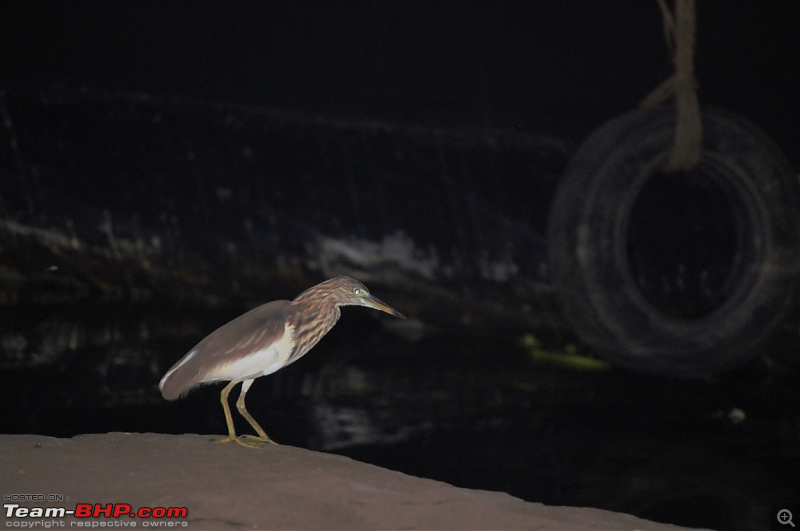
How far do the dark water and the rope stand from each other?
1237mm

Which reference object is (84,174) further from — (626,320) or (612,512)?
(612,512)

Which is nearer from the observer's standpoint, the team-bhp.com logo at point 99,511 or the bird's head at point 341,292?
the team-bhp.com logo at point 99,511

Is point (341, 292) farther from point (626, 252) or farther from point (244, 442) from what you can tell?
point (626, 252)

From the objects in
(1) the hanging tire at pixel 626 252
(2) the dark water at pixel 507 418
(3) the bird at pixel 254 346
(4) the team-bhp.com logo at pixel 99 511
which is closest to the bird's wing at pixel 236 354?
(3) the bird at pixel 254 346

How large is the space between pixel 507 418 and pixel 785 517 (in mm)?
1255

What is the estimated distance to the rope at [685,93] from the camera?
11.3 feet

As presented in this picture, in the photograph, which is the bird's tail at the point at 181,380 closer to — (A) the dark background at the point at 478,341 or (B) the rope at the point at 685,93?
(A) the dark background at the point at 478,341

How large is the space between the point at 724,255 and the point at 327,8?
3.57 m

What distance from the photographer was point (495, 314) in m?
5.40

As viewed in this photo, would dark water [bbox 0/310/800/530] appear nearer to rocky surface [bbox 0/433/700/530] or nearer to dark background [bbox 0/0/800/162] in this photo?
rocky surface [bbox 0/433/700/530]

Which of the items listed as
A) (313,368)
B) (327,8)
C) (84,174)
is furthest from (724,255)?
(84,174)

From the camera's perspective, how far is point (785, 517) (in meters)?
2.21

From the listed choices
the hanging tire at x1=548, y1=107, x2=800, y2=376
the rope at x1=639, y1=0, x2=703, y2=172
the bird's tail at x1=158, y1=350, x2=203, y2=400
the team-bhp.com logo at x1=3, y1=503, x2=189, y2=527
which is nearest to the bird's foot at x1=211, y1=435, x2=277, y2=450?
the bird's tail at x1=158, y1=350, x2=203, y2=400

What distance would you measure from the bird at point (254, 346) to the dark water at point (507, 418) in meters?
0.59
